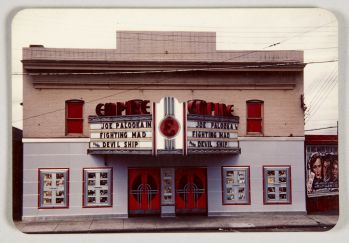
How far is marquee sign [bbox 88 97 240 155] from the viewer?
7957 millimetres

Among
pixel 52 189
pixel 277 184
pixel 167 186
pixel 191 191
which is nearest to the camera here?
pixel 52 189

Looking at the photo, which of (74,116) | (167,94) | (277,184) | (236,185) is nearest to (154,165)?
(167,94)

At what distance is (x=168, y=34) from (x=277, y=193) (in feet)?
11.2

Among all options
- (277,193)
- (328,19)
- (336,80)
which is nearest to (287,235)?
(277,193)

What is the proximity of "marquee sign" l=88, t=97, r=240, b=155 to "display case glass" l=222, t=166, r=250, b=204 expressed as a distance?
39 cm

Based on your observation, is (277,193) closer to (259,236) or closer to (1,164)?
(259,236)

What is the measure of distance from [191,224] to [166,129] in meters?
1.71

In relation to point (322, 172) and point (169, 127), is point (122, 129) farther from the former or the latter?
point (322, 172)

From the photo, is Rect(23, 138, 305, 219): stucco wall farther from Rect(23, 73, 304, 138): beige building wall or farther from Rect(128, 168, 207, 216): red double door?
Rect(23, 73, 304, 138): beige building wall

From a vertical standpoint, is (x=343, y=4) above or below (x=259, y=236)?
above

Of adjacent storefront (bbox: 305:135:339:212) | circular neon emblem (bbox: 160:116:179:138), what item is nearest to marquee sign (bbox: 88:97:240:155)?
circular neon emblem (bbox: 160:116:179:138)

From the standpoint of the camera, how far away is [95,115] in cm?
815

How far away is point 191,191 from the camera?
839 cm

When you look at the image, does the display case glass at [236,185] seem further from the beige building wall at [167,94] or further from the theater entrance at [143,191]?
the theater entrance at [143,191]
